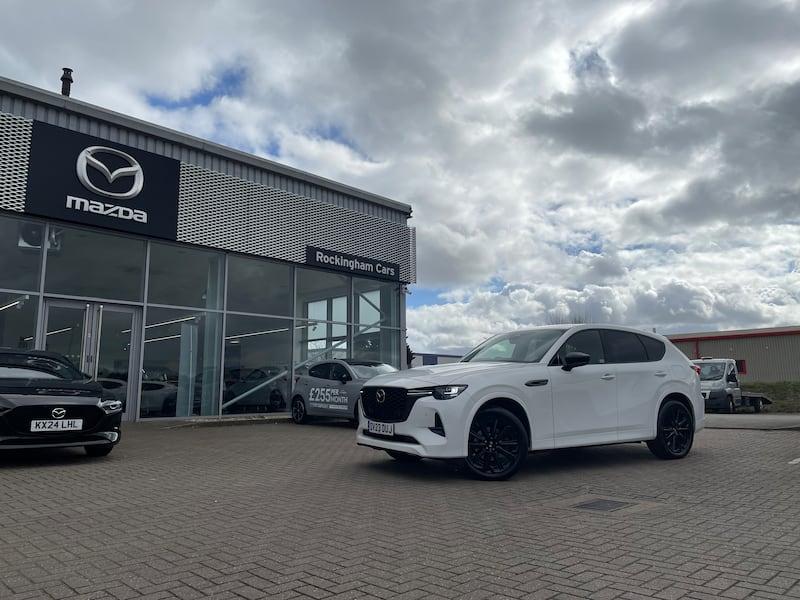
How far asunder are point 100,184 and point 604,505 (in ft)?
41.6

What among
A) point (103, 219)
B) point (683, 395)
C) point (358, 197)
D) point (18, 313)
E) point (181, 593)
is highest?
point (358, 197)

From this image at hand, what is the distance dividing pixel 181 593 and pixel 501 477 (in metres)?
4.07

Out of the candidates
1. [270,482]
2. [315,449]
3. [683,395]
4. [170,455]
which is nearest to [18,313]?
[170,455]

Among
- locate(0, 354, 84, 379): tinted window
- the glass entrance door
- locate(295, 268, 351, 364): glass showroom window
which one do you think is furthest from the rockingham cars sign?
locate(0, 354, 84, 379): tinted window

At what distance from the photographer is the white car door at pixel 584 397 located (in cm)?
719

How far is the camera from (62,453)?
8914mm

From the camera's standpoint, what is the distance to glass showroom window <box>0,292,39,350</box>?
484 inches

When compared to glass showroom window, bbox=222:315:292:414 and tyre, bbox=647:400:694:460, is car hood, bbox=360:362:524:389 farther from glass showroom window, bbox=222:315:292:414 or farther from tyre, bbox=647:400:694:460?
glass showroom window, bbox=222:315:292:414

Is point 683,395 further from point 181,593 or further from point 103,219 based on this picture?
point 103,219

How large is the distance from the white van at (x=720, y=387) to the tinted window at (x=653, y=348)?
1407 cm

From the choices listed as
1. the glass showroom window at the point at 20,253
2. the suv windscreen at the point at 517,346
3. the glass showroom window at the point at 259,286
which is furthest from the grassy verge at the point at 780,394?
the glass showroom window at the point at 20,253

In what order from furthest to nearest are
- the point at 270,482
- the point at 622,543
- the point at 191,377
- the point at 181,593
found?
1. the point at 191,377
2. the point at 270,482
3. the point at 622,543
4. the point at 181,593

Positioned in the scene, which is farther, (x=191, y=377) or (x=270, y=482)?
(x=191, y=377)

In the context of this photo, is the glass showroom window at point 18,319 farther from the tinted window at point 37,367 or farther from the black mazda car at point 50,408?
the black mazda car at point 50,408
